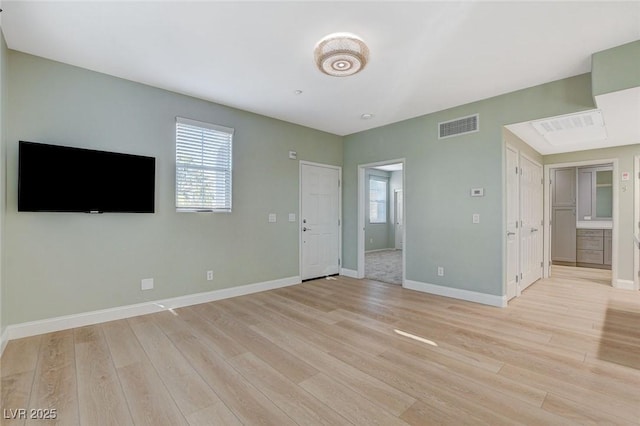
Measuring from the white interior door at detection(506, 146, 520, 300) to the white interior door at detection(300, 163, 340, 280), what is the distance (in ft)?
9.56

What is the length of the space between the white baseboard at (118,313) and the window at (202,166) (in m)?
1.19

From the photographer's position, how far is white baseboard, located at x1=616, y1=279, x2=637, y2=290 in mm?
4636

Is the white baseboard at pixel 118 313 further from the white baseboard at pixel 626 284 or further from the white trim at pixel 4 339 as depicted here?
the white baseboard at pixel 626 284

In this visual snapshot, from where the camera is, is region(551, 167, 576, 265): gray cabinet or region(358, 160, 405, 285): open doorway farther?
region(358, 160, 405, 285): open doorway

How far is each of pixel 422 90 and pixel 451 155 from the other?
1.17 metres

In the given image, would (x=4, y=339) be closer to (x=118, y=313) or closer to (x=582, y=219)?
(x=118, y=313)


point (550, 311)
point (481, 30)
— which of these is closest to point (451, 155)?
point (481, 30)

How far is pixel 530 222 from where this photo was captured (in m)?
4.88

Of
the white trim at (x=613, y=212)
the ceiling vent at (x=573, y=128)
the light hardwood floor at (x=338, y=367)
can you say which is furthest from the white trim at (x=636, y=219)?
the light hardwood floor at (x=338, y=367)

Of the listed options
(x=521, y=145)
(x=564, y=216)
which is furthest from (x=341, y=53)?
(x=564, y=216)

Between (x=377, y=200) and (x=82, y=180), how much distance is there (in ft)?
26.2

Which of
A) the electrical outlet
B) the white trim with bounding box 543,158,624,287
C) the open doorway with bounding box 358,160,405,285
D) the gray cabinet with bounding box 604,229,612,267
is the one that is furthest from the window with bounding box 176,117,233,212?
the gray cabinet with bounding box 604,229,612,267

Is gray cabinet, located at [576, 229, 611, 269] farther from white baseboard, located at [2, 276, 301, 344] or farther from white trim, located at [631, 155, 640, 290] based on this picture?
white baseboard, located at [2, 276, 301, 344]

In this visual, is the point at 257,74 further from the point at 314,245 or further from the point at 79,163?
the point at 314,245
